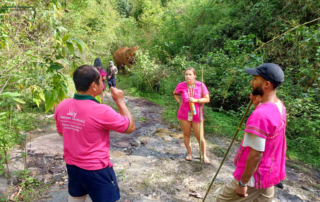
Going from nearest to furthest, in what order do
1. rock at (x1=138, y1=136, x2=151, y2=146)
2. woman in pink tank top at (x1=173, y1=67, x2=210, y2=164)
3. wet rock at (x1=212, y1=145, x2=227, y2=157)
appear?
woman in pink tank top at (x1=173, y1=67, x2=210, y2=164), wet rock at (x1=212, y1=145, x2=227, y2=157), rock at (x1=138, y1=136, x2=151, y2=146)

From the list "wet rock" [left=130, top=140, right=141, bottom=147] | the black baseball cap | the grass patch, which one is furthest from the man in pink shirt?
"wet rock" [left=130, top=140, right=141, bottom=147]

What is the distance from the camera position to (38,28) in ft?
24.8

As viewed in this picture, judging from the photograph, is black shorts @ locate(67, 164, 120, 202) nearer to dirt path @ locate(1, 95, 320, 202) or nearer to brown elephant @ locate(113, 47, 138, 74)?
dirt path @ locate(1, 95, 320, 202)

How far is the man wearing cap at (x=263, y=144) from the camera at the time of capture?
1545 millimetres

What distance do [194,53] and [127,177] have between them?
7.55 meters

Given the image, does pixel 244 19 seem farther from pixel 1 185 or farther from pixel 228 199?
pixel 1 185

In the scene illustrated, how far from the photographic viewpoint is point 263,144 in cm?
154

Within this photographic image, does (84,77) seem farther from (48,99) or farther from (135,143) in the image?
(135,143)

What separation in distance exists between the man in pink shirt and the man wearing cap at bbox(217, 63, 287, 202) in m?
0.98

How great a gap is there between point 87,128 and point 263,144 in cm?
135

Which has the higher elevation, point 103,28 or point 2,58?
point 103,28

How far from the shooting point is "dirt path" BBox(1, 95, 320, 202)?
2977 millimetres

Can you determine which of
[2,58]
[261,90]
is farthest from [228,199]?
[2,58]

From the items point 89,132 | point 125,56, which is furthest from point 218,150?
point 125,56
